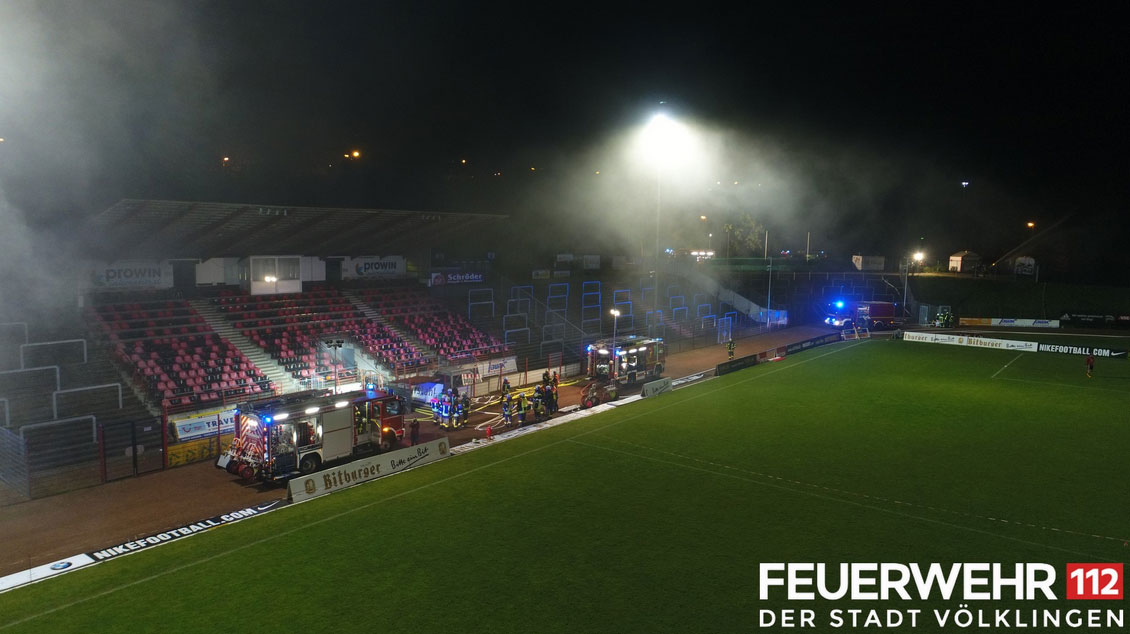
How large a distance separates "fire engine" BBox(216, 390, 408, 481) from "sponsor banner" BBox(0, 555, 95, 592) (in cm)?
476

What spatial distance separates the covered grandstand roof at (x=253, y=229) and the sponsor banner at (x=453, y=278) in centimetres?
309

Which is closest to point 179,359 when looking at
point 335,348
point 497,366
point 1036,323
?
point 335,348

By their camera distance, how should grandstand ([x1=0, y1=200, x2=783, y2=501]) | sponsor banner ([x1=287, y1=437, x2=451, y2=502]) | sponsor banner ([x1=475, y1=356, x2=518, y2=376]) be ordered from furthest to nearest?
sponsor banner ([x1=475, y1=356, x2=518, y2=376]) → grandstand ([x1=0, y1=200, x2=783, y2=501]) → sponsor banner ([x1=287, y1=437, x2=451, y2=502])

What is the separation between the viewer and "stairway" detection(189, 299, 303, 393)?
26578mm

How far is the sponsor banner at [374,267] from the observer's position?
3588 cm

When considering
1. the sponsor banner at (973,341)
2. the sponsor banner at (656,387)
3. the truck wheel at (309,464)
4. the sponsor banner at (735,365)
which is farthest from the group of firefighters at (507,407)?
the sponsor banner at (973,341)

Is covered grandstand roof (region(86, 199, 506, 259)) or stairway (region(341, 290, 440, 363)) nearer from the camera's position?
covered grandstand roof (region(86, 199, 506, 259))

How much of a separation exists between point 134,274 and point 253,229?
5.64 m

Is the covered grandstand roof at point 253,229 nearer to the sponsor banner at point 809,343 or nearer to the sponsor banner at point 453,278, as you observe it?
the sponsor banner at point 453,278

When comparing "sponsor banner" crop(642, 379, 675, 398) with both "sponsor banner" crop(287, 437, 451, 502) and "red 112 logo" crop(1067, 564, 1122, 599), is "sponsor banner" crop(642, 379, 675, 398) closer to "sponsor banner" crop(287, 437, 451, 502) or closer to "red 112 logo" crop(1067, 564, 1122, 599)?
"sponsor banner" crop(287, 437, 451, 502)

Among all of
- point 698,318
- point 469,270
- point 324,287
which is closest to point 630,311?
point 698,318

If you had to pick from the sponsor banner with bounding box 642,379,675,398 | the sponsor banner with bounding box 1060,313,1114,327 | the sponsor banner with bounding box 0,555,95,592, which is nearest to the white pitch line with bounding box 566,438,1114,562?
the sponsor banner with bounding box 642,379,675,398

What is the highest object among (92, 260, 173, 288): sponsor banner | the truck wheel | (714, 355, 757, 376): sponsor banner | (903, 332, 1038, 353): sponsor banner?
(92, 260, 173, 288): sponsor banner

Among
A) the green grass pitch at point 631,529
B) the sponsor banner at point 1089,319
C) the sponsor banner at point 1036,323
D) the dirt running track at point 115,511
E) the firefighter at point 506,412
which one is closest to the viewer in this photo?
the green grass pitch at point 631,529
